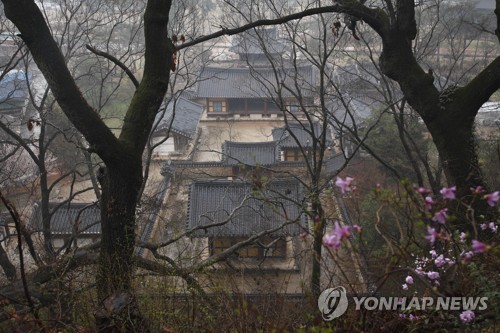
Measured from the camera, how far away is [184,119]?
1017 inches

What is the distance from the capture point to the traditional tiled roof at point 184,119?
24.4m

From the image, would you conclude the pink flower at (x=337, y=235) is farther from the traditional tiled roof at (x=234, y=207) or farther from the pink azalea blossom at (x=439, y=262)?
the traditional tiled roof at (x=234, y=207)

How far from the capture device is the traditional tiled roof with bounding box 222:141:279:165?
2047 cm

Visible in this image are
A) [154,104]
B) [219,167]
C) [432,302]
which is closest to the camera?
[432,302]

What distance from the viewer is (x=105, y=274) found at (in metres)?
4.02

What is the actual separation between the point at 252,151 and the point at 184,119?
700 centimetres

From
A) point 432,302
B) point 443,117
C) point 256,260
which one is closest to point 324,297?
point 432,302

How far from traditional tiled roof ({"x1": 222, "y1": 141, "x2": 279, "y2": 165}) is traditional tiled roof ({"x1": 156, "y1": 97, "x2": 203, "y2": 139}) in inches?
166

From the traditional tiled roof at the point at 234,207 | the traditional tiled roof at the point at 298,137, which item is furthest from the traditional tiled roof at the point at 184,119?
the traditional tiled roof at the point at 234,207

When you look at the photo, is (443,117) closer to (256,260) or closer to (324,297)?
(324,297)

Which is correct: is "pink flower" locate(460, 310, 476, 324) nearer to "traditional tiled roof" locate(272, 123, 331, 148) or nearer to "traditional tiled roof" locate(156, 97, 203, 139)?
"traditional tiled roof" locate(272, 123, 331, 148)

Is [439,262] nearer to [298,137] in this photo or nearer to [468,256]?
[468,256]

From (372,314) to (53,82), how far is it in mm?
3241

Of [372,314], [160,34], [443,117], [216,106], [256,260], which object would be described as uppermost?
[216,106]
